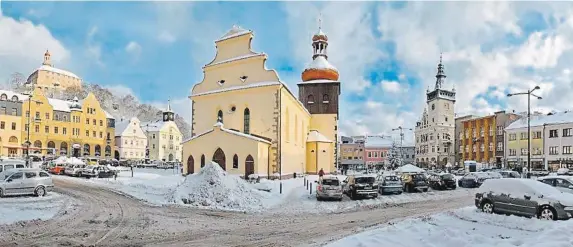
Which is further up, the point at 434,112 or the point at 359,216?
the point at 434,112

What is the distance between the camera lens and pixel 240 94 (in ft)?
130

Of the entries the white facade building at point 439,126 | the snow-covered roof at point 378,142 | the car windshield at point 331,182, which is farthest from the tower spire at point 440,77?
the car windshield at point 331,182

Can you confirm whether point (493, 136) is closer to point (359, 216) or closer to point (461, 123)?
point (461, 123)

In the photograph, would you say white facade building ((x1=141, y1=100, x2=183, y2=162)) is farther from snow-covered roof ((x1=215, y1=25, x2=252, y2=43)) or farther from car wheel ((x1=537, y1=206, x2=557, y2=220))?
car wheel ((x1=537, y1=206, x2=557, y2=220))

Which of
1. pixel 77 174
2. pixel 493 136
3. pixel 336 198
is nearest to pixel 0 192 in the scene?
pixel 336 198

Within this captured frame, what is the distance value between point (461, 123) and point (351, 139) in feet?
131

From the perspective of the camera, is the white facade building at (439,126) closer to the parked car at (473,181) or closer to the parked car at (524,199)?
the parked car at (473,181)

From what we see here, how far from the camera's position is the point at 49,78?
130 meters

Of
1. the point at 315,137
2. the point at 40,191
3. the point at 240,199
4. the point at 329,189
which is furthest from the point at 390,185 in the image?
the point at 315,137

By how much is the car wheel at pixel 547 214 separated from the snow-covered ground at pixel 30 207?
1781cm

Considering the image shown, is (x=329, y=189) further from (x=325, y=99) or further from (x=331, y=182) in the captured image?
(x=325, y=99)

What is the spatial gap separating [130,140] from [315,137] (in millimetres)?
59032

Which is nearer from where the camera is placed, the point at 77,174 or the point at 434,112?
the point at 77,174

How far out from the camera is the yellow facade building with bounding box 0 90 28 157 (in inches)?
2852
